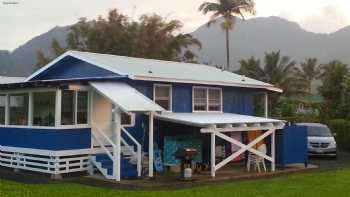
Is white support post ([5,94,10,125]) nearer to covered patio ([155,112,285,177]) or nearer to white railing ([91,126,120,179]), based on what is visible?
white railing ([91,126,120,179])

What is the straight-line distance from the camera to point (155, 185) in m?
14.8

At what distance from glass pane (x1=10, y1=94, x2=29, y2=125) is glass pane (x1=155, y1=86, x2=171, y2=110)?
439cm

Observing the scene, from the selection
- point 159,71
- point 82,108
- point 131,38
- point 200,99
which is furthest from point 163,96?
point 131,38

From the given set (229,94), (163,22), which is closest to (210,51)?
(163,22)

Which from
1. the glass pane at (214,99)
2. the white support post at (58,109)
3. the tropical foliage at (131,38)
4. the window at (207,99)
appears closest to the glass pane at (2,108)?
the white support post at (58,109)

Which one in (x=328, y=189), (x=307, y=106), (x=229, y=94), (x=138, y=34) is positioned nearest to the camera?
(x=328, y=189)

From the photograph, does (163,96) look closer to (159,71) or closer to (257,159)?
(159,71)

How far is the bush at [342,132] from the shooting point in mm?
29922

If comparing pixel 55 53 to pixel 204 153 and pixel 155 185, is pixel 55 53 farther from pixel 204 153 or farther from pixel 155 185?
pixel 155 185

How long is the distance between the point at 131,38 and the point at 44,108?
31872 mm

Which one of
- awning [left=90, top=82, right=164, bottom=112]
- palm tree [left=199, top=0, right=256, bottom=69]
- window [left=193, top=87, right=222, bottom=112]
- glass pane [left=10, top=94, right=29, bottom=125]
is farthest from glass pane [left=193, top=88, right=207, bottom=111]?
palm tree [left=199, top=0, right=256, bottom=69]

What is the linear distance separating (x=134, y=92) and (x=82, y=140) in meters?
2.20

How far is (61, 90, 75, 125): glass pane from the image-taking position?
1688 centimetres

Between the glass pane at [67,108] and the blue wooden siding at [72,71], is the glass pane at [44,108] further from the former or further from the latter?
the blue wooden siding at [72,71]
